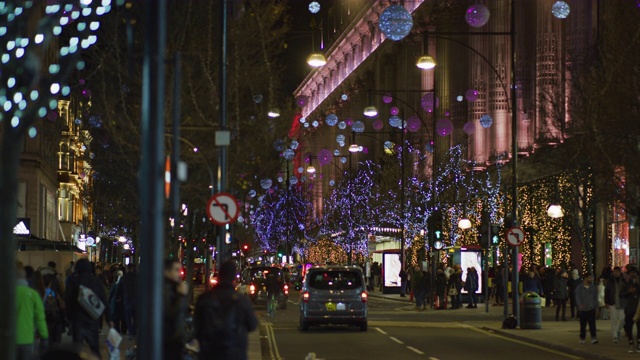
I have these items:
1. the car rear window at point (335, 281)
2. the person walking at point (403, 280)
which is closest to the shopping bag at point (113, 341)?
the car rear window at point (335, 281)

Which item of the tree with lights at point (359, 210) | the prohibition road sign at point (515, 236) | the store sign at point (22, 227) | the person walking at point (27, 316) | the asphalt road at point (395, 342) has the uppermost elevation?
the tree with lights at point (359, 210)

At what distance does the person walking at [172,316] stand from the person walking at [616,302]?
16558 millimetres

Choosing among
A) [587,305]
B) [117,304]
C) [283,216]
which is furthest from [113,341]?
[283,216]

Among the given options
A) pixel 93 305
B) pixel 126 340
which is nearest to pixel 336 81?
pixel 126 340

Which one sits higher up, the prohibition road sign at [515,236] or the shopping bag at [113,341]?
the prohibition road sign at [515,236]

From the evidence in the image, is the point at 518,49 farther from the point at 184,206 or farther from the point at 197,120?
the point at 197,120

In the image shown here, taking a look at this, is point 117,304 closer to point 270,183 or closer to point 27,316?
point 27,316

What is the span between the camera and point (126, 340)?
95.2 ft

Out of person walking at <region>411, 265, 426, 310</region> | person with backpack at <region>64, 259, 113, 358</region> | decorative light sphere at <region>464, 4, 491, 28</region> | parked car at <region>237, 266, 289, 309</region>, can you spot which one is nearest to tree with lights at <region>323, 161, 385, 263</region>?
person walking at <region>411, 265, 426, 310</region>

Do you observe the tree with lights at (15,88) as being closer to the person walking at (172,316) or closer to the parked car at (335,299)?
the person walking at (172,316)

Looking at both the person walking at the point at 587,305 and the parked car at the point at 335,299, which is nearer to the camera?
the person walking at the point at 587,305

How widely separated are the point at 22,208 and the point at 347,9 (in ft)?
277

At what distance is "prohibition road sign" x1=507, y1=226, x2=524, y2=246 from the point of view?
35.4 metres

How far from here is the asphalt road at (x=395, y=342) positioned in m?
26.2
